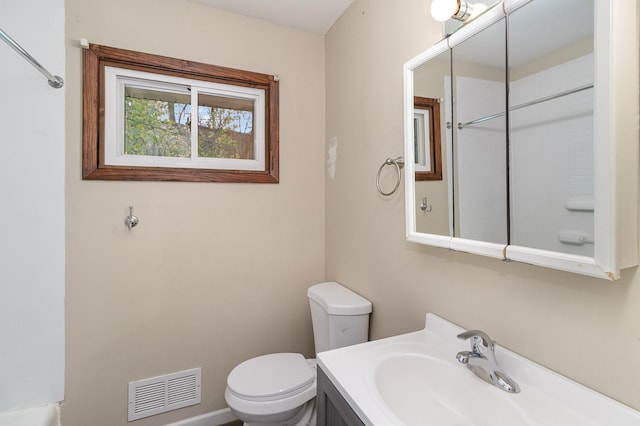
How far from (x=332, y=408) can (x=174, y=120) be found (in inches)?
63.7

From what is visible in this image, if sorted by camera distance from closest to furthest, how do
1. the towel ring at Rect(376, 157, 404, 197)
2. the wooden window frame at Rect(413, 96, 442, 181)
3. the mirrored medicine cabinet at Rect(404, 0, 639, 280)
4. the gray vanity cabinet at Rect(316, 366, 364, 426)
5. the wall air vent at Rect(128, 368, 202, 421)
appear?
the mirrored medicine cabinet at Rect(404, 0, 639, 280)
the gray vanity cabinet at Rect(316, 366, 364, 426)
the wooden window frame at Rect(413, 96, 442, 181)
the towel ring at Rect(376, 157, 404, 197)
the wall air vent at Rect(128, 368, 202, 421)

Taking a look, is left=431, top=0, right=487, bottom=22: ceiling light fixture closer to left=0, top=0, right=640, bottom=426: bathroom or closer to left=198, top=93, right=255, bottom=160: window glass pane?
left=0, top=0, right=640, bottom=426: bathroom

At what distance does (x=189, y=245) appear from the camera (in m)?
1.65

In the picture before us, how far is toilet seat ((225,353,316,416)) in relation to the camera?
1.27 meters

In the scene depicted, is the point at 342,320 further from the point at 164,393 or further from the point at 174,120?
the point at 174,120

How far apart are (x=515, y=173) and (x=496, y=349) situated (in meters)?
0.52

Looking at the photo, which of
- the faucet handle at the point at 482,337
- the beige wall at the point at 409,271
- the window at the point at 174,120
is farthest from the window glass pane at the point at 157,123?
the faucet handle at the point at 482,337

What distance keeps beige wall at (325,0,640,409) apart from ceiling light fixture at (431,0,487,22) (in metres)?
0.16

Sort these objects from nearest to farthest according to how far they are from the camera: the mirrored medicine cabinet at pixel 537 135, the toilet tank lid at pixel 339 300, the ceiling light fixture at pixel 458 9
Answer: the mirrored medicine cabinet at pixel 537 135, the ceiling light fixture at pixel 458 9, the toilet tank lid at pixel 339 300

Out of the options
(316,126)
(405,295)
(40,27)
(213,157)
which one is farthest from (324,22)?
(405,295)

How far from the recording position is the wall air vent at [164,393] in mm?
1544

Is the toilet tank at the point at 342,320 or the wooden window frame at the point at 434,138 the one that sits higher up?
the wooden window frame at the point at 434,138

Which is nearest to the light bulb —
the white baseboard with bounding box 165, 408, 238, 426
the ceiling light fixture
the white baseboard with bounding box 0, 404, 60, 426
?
the ceiling light fixture

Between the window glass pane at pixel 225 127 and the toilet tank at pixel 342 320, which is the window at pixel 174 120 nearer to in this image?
the window glass pane at pixel 225 127
